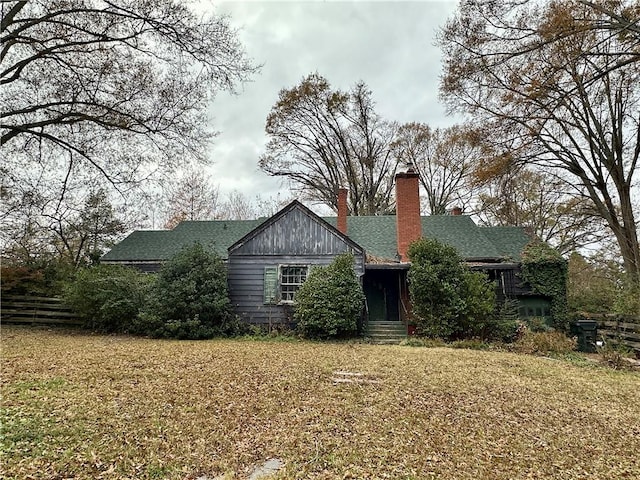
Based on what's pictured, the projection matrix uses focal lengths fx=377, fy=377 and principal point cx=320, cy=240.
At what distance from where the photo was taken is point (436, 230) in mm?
18547

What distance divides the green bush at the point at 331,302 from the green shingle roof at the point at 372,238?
14.3ft

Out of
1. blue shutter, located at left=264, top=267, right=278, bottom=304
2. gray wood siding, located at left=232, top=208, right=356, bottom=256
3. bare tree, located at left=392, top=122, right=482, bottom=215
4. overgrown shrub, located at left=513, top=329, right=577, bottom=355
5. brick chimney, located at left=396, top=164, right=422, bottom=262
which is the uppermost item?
bare tree, located at left=392, top=122, right=482, bottom=215

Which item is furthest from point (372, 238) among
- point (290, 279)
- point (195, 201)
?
point (195, 201)

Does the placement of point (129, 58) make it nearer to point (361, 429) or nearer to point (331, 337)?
point (331, 337)

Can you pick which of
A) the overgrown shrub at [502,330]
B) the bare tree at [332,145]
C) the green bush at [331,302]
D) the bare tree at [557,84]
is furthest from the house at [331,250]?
the bare tree at [332,145]

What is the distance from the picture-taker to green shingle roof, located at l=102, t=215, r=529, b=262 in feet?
56.0

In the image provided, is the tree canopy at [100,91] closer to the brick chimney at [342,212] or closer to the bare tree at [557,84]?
the bare tree at [557,84]

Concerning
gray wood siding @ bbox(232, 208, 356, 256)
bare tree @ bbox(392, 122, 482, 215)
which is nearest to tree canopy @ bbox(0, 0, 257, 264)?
gray wood siding @ bbox(232, 208, 356, 256)

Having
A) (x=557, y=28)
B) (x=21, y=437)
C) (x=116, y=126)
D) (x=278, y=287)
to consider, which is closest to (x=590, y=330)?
(x=557, y=28)

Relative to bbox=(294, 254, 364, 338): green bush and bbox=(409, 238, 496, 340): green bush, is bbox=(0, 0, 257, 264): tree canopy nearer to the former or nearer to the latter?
bbox=(294, 254, 364, 338): green bush

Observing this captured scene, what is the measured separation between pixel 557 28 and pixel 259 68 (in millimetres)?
6766

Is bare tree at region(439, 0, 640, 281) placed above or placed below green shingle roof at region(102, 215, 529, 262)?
above

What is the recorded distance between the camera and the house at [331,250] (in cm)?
1377

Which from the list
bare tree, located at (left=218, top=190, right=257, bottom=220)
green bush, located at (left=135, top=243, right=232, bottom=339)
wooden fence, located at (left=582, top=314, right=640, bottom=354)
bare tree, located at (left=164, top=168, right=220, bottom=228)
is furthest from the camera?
bare tree, located at (left=218, top=190, right=257, bottom=220)
